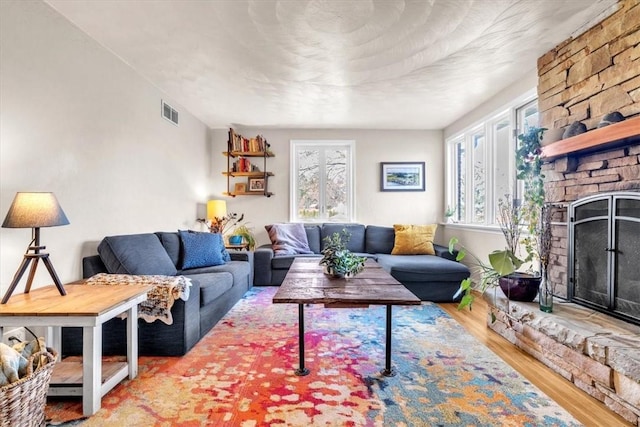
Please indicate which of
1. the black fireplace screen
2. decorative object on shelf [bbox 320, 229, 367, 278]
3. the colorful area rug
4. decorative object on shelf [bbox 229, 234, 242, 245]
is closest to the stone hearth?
the black fireplace screen

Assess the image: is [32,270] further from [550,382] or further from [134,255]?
[550,382]

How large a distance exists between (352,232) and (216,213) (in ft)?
6.67

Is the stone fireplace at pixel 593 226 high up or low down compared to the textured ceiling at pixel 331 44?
down

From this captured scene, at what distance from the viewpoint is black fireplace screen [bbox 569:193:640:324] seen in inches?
78.0

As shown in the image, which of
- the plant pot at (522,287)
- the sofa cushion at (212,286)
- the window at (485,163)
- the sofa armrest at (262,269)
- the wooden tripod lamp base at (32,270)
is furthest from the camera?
the sofa armrest at (262,269)

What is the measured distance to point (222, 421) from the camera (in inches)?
62.5

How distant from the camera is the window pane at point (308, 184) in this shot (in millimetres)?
5363

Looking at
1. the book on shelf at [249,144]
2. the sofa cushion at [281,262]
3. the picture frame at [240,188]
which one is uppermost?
the book on shelf at [249,144]

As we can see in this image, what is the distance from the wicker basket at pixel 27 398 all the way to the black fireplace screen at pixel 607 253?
3.16 metres

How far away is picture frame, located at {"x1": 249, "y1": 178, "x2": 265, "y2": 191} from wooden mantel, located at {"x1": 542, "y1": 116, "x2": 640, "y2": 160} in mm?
3764

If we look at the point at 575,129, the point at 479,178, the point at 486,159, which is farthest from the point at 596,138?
the point at 479,178

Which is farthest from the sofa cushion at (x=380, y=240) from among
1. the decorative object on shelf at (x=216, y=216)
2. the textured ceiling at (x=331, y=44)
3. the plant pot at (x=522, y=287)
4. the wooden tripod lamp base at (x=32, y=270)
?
the wooden tripod lamp base at (x=32, y=270)

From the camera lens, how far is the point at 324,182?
5379 mm

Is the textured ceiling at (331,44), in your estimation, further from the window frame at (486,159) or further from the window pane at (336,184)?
the window pane at (336,184)
